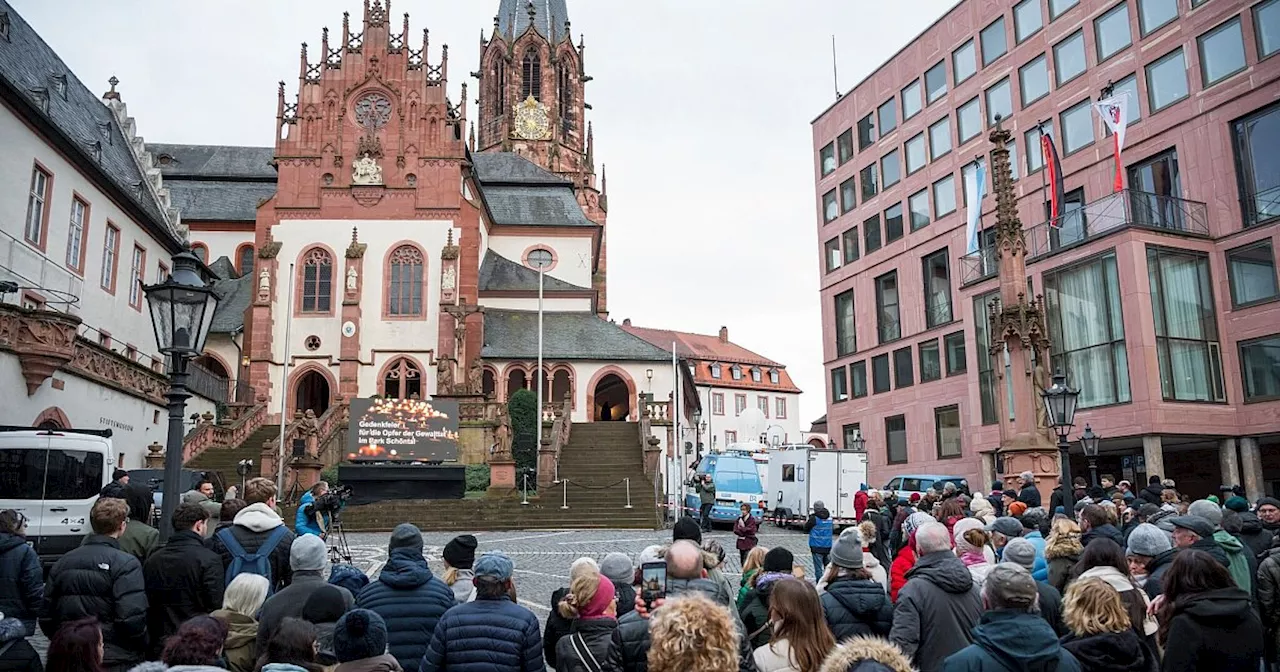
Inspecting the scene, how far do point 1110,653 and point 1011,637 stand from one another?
84 centimetres

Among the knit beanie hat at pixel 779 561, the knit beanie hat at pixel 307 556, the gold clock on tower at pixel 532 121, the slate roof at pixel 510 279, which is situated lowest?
the knit beanie hat at pixel 779 561

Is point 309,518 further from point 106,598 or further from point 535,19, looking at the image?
point 535,19

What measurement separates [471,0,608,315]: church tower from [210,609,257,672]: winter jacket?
64128 millimetres

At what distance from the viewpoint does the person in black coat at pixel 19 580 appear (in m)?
6.85

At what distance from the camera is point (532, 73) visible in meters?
74.4

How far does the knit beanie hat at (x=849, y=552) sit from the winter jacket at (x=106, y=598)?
4.44 m

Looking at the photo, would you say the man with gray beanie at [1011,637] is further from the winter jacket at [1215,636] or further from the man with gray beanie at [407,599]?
the man with gray beanie at [407,599]

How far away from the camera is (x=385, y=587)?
609 cm

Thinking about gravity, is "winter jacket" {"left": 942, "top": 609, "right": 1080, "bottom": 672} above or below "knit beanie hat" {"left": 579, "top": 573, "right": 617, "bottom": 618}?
below

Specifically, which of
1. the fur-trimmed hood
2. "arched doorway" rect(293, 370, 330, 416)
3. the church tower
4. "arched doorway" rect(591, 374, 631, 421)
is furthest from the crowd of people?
the church tower

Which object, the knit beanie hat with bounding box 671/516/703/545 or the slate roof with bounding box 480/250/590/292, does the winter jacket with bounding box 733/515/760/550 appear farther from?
the slate roof with bounding box 480/250/590/292

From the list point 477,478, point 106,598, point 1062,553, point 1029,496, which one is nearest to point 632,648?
point 106,598

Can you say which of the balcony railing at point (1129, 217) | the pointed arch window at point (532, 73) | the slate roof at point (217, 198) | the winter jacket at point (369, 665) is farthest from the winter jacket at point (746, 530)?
the pointed arch window at point (532, 73)

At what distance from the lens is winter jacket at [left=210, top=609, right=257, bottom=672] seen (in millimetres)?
5555
